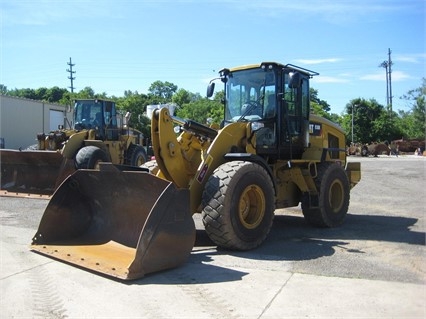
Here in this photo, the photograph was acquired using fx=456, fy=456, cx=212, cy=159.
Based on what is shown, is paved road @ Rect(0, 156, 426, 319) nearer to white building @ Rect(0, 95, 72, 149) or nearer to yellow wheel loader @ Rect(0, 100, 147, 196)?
yellow wheel loader @ Rect(0, 100, 147, 196)

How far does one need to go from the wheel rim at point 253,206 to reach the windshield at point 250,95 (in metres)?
1.61

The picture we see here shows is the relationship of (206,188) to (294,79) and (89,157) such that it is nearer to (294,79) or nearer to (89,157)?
(294,79)

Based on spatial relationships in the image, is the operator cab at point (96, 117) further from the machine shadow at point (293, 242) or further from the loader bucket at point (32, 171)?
the machine shadow at point (293, 242)

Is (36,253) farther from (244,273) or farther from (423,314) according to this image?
(423,314)

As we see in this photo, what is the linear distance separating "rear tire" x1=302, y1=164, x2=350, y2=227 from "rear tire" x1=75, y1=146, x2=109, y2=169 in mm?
6807

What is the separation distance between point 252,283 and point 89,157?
29.4 ft

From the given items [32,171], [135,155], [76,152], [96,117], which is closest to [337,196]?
[32,171]

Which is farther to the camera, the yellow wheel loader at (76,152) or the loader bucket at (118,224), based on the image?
the yellow wheel loader at (76,152)

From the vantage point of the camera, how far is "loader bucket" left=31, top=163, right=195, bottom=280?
5.28 metres

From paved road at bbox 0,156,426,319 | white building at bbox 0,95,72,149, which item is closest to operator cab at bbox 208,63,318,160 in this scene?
paved road at bbox 0,156,426,319

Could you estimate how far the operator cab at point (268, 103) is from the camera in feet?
25.9

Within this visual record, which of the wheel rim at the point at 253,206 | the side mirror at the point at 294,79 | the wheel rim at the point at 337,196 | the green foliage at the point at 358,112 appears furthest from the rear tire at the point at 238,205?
the green foliage at the point at 358,112

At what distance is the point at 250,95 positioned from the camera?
8.11 m

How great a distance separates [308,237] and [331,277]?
2450mm
